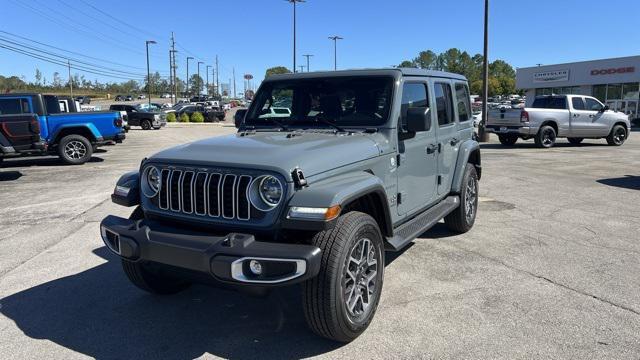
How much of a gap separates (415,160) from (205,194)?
214 centimetres

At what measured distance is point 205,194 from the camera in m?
3.40

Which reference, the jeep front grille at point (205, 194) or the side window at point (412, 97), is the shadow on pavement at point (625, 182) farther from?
the jeep front grille at point (205, 194)

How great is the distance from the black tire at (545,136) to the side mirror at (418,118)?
14.9 meters

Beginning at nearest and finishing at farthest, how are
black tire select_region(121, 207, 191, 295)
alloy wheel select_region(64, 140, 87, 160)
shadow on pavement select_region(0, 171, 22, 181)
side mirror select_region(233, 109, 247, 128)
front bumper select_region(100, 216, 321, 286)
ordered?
front bumper select_region(100, 216, 321, 286)
black tire select_region(121, 207, 191, 295)
side mirror select_region(233, 109, 247, 128)
shadow on pavement select_region(0, 171, 22, 181)
alloy wheel select_region(64, 140, 87, 160)

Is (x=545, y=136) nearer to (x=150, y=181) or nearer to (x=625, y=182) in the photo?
(x=625, y=182)

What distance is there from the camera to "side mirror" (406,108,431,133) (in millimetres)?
4188

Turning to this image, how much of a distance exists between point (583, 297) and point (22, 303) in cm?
474

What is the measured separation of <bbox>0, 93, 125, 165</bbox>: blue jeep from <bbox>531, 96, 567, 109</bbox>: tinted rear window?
47.6 feet

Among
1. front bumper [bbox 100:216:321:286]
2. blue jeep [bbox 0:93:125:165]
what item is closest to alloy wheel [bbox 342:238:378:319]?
front bumper [bbox 100:216:321:286]

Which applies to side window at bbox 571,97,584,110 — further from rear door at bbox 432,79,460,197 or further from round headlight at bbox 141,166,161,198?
round headlight at bbox 141,166,161,198

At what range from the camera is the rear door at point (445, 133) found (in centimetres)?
537

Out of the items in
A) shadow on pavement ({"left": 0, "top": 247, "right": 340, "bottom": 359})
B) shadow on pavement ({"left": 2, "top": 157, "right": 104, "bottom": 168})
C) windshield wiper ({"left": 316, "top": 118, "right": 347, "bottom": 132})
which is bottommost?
shadow on pavement ({"left": 0, "top": 247, "right": 340, "bottom": 359})

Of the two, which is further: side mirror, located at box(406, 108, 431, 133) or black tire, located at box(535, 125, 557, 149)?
black tire, located at box(535, 125, 557, 149)

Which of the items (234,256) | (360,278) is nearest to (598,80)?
(360,278)
